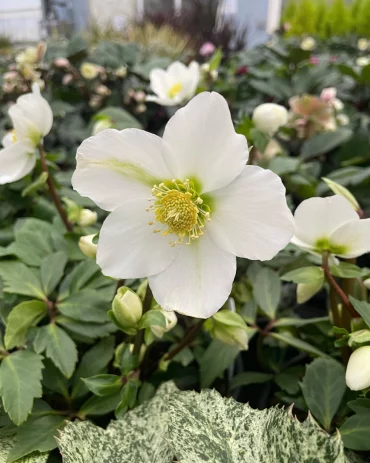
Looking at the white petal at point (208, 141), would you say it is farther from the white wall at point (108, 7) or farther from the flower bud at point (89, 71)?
the white wall at point (108, 7)

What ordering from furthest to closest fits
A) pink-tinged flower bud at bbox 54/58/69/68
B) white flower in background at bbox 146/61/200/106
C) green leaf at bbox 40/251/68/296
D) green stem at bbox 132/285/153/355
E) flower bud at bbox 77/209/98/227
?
pink-tinged flower bud at bbox 54/58/69/68 → white flower in background at bbox 146/61/200/106 → flower bud at bbox 77/209/98/227 → green leaf at bbox 40/251/68/296 → green stem at bbox 132/285/153/355

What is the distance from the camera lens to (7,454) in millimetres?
464

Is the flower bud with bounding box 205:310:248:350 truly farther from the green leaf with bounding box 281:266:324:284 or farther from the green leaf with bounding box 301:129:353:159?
the green leaf with bounding box 301:129:353:159

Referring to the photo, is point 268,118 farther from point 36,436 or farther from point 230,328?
point 36,436

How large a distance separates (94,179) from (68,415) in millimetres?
291

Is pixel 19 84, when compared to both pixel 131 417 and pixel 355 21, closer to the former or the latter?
pixel 131 417

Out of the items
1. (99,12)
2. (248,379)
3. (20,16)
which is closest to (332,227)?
(248,379)

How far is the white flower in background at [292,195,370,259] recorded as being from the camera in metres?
0.47

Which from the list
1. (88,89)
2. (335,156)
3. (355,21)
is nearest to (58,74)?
(88,89)

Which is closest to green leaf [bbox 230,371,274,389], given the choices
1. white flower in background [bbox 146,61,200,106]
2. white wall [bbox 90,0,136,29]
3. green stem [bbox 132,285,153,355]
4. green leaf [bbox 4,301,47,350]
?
green stem [bbox 132,285,153,355]

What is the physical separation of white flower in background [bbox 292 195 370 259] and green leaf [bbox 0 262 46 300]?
325 mm

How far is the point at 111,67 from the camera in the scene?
139cm

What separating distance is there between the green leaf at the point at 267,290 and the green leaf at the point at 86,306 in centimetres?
20

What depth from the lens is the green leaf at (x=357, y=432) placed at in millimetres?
448
